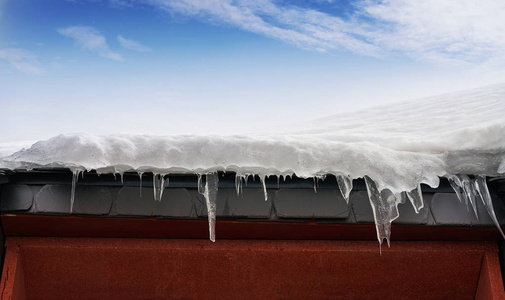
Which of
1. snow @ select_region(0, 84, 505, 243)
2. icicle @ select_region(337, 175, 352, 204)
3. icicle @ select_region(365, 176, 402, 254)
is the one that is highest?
snow @ select_region(0, 84, 505, 243)

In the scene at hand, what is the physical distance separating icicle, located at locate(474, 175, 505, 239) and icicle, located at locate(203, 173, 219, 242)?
1.43 metres

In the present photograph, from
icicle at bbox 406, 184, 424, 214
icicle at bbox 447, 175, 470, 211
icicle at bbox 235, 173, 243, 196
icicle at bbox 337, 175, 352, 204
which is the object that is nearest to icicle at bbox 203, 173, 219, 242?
icicle at bbox 235, 173, 243, 196

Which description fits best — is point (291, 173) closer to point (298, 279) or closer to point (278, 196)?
point (278, 196)

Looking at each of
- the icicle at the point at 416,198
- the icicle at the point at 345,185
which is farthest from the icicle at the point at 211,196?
the icicle at the point at 416,198

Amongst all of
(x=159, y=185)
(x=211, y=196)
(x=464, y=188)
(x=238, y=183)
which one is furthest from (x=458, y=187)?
(x=159, y=185)

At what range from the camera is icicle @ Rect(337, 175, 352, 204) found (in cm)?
235

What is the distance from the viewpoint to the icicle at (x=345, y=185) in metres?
2.35

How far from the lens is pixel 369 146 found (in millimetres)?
2344

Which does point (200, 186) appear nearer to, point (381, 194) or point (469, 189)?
point (381, 194)

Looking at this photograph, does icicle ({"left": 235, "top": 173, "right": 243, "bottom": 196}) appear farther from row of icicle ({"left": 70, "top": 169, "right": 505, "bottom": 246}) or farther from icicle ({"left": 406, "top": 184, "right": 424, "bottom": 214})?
icicle ({"left": 406, "top": 184, "right": 424, "bottom": 214})

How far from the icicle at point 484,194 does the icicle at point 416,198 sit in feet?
0.98

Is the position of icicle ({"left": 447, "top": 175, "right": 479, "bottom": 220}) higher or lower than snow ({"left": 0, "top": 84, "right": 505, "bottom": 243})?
lower

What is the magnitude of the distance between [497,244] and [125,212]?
224 centimetres

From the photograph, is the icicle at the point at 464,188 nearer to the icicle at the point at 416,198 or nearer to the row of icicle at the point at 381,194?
the row of icicle at the point at 381,194
